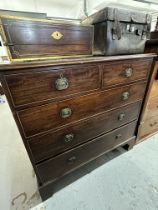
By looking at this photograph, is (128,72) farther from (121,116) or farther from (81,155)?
(81,155)

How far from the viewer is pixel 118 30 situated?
855 millimetres

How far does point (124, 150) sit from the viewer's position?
145cm

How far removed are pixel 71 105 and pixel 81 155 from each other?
0.52 meters

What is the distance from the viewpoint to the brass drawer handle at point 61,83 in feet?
2.23

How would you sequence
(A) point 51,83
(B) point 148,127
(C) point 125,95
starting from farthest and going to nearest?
1. (B) point 148,127
2. (C) point 125,95
3. (A) point 51,83

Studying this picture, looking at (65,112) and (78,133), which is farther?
(78,133)

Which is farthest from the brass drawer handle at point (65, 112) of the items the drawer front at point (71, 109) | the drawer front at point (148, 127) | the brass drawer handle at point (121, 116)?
the drawer front at point (148, 127)

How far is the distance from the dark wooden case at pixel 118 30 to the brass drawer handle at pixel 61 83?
1.34ft

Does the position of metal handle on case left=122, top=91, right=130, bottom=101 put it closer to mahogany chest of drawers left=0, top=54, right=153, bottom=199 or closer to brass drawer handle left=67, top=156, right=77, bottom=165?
mahogany chest of drawers left=0, top=54, right=153, bottom=199

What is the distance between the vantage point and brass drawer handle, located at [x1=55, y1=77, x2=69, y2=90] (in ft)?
2.23

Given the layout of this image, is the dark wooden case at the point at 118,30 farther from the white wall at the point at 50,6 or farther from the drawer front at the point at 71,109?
the white wall at the point at 50,6

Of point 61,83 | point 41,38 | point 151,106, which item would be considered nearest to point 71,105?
point 61,83

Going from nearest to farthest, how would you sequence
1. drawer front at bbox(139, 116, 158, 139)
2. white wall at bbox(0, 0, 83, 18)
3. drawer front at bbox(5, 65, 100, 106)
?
drawer front at bbox(5, 65, 100, 106) < drawer front at bbox(139, 116, 158, 139) < white wall at bbox(0, 0, 83, 18)

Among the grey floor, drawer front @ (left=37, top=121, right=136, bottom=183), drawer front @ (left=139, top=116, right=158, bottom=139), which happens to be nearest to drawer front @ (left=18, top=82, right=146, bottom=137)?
drawer front @ (left=37, top=121, right=136, bottom=183)
